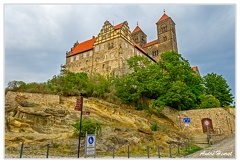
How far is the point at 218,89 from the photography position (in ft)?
98.7

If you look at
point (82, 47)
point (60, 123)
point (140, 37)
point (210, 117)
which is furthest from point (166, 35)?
point (60, 123)

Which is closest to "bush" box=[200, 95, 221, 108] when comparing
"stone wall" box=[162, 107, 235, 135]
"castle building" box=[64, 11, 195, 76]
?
"stone wall" box=[162, 107, 235, 135]

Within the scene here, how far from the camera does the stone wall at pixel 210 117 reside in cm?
2025

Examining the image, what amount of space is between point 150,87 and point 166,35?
108 feet

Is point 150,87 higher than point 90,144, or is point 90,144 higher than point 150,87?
point 150,87

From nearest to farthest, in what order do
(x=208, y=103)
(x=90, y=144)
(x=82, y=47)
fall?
(x=90, y=144) < (x=208, y=103) < (x=82, y=47)

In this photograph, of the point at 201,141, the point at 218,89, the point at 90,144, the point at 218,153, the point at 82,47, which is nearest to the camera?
the point at 90,144

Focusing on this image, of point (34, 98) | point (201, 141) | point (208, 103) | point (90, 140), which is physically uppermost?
point (208, 103)

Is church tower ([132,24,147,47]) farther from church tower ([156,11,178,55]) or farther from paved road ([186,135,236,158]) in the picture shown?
paved road ([186,135,236,158])

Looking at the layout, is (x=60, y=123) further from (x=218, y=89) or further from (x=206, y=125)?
(x=218, y=89)

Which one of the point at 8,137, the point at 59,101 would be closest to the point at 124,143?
the point at 8,137

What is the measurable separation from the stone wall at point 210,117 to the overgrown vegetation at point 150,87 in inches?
44.9

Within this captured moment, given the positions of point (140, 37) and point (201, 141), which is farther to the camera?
point (140, 37)

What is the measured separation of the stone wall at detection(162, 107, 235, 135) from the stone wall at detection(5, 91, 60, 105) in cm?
1151
